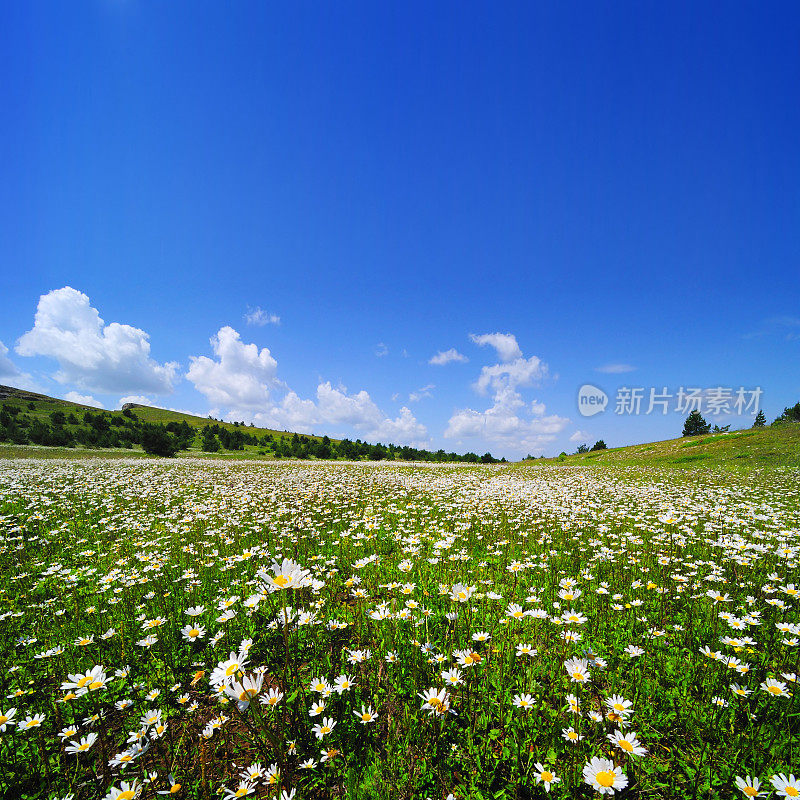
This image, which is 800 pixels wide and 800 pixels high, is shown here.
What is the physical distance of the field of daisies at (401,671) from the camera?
246 centimetres

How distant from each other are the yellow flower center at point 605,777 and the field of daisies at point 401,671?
1 cm

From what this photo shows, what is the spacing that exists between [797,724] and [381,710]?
3.23 m

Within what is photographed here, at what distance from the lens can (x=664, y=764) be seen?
2502 millimetres

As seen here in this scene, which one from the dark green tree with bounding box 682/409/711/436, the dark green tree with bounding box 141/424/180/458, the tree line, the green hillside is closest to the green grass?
the green hillside

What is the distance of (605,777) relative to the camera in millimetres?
2096

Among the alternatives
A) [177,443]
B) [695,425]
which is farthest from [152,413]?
[695,425]

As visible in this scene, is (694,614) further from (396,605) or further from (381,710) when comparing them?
(381,710)

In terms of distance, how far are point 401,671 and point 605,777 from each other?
1802 mm

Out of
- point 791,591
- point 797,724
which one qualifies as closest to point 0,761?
point 797,724

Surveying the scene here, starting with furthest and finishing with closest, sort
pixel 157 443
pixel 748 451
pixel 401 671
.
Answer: pixel 157 443 < pixel 748 451 < pixel 401 671

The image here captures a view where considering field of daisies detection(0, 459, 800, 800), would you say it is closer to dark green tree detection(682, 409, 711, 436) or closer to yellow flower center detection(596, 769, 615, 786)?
yellow flower center detection(596, 769, 615, 786)

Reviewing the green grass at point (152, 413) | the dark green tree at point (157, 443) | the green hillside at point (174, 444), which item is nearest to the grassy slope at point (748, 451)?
the green hillside at point (174, 444)

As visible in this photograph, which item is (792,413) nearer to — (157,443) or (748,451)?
(748,451)

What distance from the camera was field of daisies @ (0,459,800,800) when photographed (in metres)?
2.46
